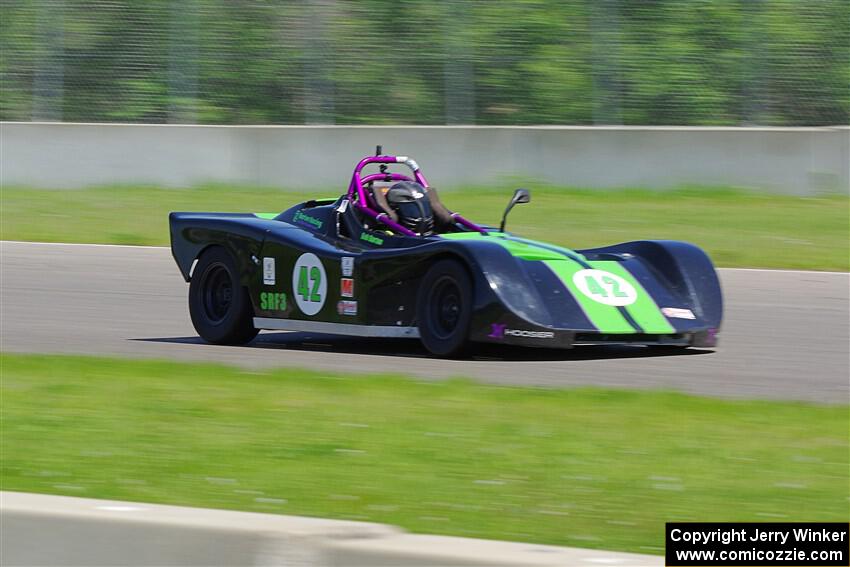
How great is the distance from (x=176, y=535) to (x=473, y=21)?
1605 centimetres

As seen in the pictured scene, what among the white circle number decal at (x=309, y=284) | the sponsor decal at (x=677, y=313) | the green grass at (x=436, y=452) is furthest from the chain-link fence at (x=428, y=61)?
the green grass at (x=436, y=452)

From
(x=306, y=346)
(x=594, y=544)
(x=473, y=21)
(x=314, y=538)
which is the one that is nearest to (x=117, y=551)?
(x=314, y=538)

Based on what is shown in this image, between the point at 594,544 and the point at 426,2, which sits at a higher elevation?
the point at 426,2

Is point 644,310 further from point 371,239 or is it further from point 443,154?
point 443,154

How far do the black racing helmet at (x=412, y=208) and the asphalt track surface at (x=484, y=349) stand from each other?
0.85 meters

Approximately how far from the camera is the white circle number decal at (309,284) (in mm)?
9781

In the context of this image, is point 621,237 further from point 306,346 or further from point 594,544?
point 594,544

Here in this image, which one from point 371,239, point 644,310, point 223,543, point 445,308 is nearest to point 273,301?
point 371,239

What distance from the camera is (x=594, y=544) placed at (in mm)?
4672

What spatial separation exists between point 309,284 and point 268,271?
0.43m

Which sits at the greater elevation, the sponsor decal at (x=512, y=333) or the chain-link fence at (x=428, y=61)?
the chain-link fence at (x=428, y=61)

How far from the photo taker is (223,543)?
399 cm

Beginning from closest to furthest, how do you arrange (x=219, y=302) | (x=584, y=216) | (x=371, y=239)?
(x=371, y=239), (x=219, y=302), (x=584, y=216)

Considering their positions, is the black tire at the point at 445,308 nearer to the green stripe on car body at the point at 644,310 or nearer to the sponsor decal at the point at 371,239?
the sponsor decal at the point at 371,239
